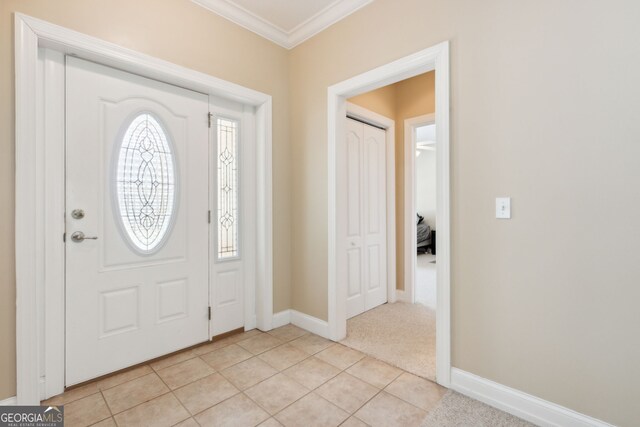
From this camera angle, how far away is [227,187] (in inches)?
108

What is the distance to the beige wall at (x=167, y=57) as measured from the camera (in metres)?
1.64

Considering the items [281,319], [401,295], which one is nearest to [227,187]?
[281,319]

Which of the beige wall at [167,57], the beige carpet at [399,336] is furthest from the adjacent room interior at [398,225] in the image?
the beige wall at [167,57]

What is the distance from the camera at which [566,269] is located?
1.55m

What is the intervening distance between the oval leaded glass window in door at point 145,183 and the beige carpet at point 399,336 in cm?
189

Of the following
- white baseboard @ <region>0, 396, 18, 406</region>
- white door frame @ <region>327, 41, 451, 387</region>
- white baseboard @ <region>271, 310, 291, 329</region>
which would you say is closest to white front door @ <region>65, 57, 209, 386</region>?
white baseboard @ <region>0, 396, 18, 406</region>

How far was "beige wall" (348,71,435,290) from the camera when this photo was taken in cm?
351

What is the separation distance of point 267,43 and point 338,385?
3.08 meters

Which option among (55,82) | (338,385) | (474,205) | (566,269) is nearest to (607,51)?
(474,205)

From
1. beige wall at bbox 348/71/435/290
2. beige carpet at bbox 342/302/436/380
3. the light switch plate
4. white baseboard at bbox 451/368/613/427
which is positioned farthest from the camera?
beige wall at bbox 348/71/435/290

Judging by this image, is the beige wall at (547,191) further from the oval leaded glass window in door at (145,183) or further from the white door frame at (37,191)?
the white door frame at (37,191)

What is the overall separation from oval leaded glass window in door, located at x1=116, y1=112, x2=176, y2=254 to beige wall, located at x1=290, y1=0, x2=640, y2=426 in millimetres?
2086

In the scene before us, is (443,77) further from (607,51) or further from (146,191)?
(146,191)

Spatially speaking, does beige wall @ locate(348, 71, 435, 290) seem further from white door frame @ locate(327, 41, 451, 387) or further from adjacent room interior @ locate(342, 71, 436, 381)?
white door frame @ locate(327, 41, 451, 387)
